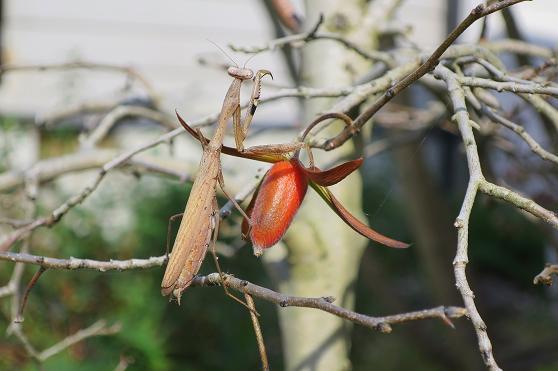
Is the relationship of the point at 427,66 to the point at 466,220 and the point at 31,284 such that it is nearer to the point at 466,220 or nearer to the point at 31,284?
the point at 466,220

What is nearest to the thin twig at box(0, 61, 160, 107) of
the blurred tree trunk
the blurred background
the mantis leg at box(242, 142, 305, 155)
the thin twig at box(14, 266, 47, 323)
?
the blurred background

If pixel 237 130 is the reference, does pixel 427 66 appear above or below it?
above

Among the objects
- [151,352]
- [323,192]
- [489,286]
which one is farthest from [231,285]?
[489,286]

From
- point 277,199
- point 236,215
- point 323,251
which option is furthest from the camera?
point 236,215

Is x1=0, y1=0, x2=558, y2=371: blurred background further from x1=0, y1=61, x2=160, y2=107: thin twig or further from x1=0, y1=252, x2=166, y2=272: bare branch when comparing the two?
x1=0, y1=252, x2=166, y2=272: bare branch

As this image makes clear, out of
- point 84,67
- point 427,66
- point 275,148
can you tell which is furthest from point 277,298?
point 84,67
